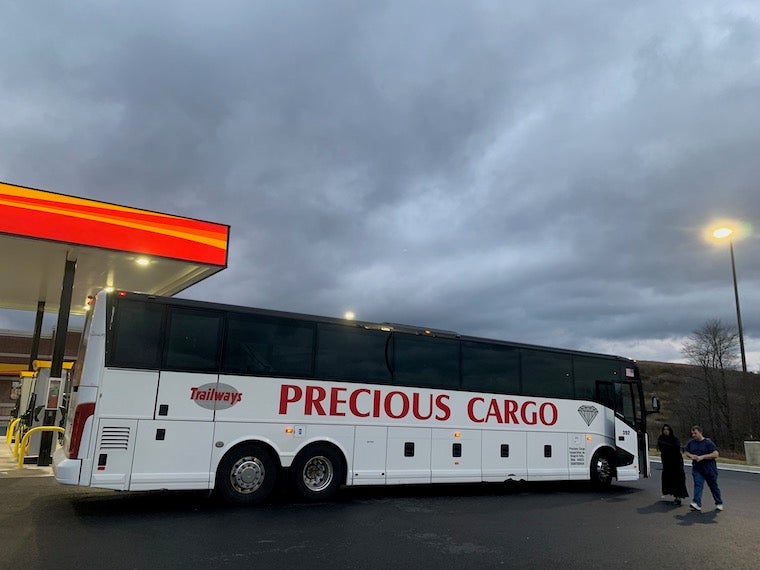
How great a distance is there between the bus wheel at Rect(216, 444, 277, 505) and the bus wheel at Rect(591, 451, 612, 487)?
7.98 metres

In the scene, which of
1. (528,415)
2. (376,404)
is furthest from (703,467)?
(376,404)

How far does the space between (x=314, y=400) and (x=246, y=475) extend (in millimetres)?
1685

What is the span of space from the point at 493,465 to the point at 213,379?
627 centimetres

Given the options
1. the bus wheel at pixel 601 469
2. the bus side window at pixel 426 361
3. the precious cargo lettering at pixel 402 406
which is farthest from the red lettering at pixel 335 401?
the bus wheel at pixel 601 469

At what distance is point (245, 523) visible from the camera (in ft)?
25.0

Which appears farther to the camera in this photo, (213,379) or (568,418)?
(568,418)

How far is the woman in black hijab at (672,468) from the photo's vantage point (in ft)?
35.7

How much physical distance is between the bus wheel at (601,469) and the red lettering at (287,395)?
7.79 meters

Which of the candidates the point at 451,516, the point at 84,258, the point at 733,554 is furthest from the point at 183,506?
the point at 84,258

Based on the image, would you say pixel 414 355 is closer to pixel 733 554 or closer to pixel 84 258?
pixel 733 554

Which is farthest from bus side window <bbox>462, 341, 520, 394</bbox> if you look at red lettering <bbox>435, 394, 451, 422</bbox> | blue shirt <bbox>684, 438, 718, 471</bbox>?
blue shirt <bbox>684, 438, 718, 471</bbox>

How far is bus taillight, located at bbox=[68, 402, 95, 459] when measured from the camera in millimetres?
7891

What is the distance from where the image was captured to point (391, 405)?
10555 mm

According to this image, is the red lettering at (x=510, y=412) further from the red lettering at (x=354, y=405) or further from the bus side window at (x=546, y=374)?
the red lettering at (x=354, y=405)
